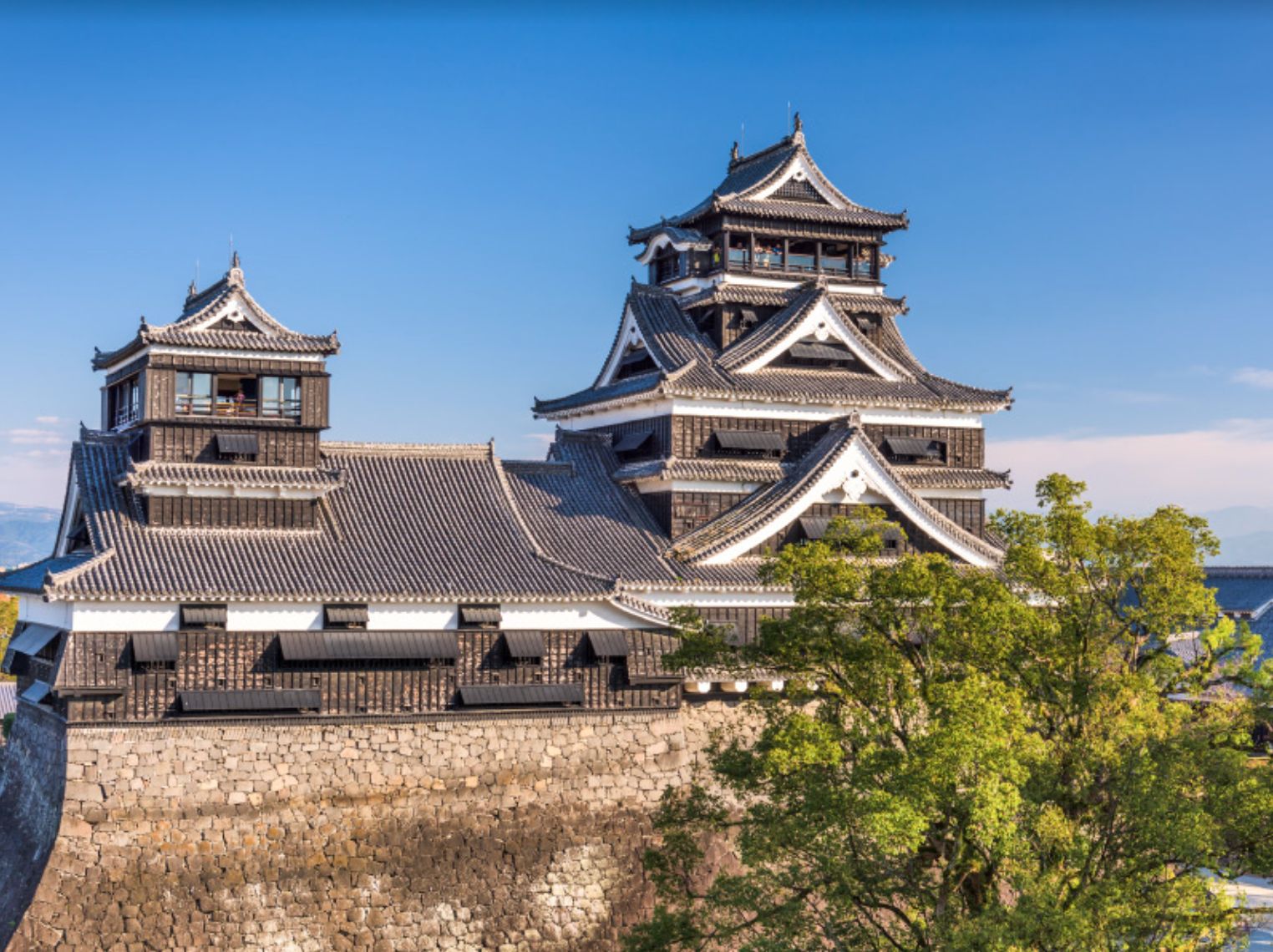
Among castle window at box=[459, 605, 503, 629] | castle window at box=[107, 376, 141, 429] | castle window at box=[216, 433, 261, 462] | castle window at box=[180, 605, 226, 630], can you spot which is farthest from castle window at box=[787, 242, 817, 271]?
castle window at box=[180, 605, 226, 630]

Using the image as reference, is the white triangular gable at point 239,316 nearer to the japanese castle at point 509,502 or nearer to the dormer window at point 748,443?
the japanese castle at point 509,502

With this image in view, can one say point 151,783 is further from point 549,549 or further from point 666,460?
point 666,460

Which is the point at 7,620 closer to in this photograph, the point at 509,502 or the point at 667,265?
the point at 667,265

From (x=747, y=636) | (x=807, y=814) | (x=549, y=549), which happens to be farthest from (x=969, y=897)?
(x=549, y=549)

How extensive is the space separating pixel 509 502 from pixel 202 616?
22.7 ft

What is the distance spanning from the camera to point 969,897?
2061 cm

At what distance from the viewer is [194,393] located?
91.2 ft

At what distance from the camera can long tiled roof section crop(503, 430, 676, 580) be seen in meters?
29.6

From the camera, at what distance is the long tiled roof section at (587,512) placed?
97.0 ft

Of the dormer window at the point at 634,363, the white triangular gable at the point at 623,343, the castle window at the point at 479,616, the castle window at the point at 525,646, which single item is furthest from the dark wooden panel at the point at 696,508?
the castle window at the point at 479,616

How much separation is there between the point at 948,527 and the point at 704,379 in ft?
19.6

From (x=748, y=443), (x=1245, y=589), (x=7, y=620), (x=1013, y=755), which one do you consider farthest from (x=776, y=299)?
(x=7, y=620)

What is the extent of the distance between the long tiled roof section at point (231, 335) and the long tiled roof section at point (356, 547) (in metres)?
2.49

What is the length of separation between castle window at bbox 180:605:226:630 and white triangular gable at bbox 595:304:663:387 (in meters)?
11.8
